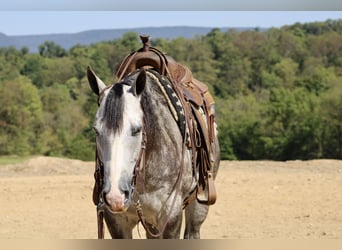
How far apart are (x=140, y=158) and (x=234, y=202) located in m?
6.85

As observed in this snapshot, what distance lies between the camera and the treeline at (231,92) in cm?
2181

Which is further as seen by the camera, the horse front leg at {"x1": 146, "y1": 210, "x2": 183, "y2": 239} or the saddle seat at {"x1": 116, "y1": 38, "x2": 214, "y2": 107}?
the saddle seat at {"x1": 116, "y1": 38, "x2": 214, "y2": 107}

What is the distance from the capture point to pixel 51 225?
8.12m

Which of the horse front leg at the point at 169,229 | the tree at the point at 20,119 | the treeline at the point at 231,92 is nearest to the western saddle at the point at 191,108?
the horse front leg at the point at 169,229

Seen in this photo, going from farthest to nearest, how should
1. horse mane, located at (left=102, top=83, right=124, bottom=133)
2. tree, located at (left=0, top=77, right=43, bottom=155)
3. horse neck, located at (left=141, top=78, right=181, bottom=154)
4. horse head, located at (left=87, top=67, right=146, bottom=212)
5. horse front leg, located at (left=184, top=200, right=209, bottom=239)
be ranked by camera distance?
tree, located at (left=0, top=77, right=43, bottom=155) < horse front leg, located at (left=184, top=200, right=209, bottom=239) < horse neck, located at (left=141, top=78, right=181, bottom=154) < horse mane, located at (left=102, top=83, right=124, bottom=133) < horse head, located at (left=87, top=67, right=146, bottom=212)

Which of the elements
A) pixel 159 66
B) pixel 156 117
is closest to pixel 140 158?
pixel 156 117

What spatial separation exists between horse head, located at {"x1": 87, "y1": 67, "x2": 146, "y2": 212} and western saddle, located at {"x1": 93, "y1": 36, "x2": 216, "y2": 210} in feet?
1.91

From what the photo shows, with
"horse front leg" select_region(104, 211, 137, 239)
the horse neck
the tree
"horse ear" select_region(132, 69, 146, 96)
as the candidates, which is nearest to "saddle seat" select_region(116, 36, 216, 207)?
the horse neck

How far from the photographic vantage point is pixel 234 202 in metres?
9.55

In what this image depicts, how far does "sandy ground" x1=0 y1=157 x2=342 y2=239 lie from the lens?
7.73 meters

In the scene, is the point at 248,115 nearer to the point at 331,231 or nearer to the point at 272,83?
the point at 272,83

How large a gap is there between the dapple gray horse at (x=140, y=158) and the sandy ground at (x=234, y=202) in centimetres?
314

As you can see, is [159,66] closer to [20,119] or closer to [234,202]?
[234,202]

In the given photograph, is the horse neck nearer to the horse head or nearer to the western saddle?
the western saddle
